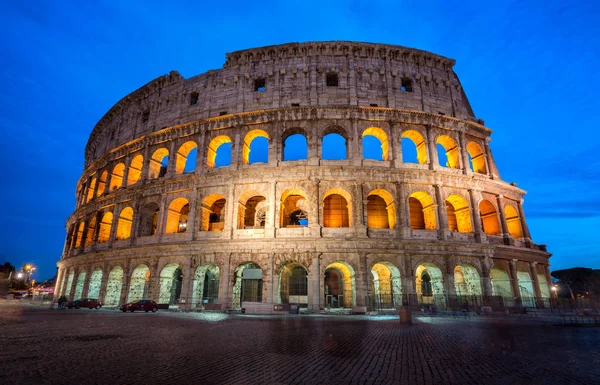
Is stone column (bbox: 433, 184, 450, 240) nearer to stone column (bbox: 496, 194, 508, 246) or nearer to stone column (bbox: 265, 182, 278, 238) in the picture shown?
stone column (bbox: 496, 194, 508, 246)

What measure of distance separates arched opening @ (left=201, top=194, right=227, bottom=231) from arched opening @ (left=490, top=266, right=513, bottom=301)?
20.6 m

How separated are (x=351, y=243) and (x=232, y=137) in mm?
12095

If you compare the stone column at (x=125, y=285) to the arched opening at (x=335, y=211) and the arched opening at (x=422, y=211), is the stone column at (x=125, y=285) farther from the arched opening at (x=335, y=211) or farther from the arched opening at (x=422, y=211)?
the arched opening at (x=422, y=211)

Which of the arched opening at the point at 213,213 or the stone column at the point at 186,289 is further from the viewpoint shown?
the arched opening at the point at 213,213

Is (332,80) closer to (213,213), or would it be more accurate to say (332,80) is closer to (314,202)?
(314,202)

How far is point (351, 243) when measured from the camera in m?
19.9

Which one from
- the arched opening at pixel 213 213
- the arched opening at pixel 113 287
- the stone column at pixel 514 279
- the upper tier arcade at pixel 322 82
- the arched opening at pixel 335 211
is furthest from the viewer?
the arched opening at pixel 113 287

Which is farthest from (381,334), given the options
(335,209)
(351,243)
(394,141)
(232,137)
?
(232,137)

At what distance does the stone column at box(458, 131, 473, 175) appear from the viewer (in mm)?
23184

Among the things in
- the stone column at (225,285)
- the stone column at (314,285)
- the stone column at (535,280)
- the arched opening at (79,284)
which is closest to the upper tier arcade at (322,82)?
the stone column at (314,285)

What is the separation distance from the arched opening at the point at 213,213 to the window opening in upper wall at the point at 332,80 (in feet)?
41.0

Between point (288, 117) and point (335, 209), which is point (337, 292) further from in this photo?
point (288, 117)

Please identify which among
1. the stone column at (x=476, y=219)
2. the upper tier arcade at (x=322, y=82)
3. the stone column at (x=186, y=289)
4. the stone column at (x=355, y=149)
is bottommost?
the stone column at (x=186, y=289)

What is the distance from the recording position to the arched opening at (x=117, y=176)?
2900 centimetres
